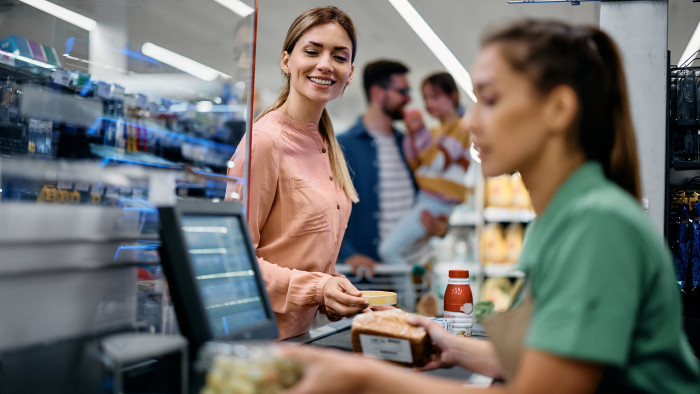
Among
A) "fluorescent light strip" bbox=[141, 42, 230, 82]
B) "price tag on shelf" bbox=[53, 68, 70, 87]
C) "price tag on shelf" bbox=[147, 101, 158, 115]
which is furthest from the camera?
"price tag on shelf" bbox=[147, 101, 158, 115]

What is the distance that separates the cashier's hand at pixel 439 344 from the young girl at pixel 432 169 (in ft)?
17.1

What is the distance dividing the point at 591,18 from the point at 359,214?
13.3 feet

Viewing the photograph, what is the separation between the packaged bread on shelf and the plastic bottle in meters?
0.37

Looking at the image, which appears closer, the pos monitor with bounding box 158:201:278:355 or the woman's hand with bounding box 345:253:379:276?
the pos monitor with bounding box 158:201:278:355

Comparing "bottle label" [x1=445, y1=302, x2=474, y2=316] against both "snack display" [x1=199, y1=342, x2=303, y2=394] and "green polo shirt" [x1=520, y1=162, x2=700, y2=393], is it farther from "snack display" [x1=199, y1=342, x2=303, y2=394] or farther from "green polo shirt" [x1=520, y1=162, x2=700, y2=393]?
"snack display" [x1=199, y1=342, x2=303, y2=394]

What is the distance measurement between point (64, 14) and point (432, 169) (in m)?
A: 4.97

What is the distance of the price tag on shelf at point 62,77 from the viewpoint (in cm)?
231

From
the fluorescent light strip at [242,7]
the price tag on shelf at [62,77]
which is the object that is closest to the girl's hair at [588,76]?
the fluorescent light strip at [242,7]

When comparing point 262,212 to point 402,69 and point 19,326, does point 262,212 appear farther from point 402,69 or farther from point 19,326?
point 402,69

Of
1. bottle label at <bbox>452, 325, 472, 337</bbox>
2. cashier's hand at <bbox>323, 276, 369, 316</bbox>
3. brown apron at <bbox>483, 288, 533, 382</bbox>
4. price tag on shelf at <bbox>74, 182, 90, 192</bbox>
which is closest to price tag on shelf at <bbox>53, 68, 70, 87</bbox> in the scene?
price tag on shelf at <bbox>74, 182, 90, 192</bbox>

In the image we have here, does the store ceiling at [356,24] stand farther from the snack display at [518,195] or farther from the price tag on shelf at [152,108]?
the snack display at [518,195]

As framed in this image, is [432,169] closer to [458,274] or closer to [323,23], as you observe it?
[323,23]

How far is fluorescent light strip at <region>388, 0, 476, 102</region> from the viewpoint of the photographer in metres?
6.89

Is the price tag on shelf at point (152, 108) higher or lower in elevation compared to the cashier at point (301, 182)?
higher
